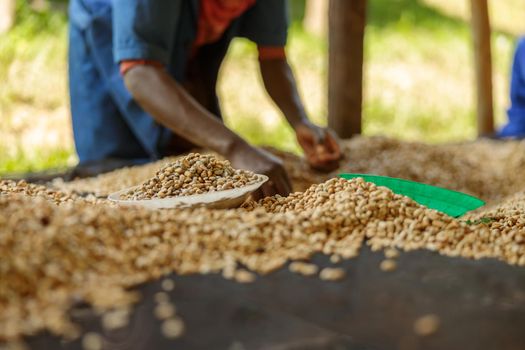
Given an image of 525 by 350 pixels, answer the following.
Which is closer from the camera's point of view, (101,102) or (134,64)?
(134,64)

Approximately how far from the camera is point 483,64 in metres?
4.20

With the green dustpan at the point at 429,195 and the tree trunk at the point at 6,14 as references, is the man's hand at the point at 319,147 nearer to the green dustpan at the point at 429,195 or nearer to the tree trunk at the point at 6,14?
the green dustpan at the point at 429,195

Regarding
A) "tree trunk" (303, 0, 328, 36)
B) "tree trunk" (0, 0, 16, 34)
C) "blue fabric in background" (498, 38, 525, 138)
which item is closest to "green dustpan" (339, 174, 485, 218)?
"blue fabric in background" (498, 38, 525, 138)

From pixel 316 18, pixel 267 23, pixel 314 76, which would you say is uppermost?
pixel 267 23

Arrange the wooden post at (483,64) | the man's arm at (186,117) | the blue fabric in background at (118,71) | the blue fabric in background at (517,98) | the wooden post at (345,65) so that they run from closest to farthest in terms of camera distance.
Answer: the man's arm at (186,117) → the blue fabric in background at (118,71) → the wooden post at (345,65) → the blue fabric in background at (517,98) → the wooden post at (483,64)

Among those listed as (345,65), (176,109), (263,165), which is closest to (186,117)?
(176,109)

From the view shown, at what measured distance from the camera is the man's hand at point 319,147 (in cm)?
255

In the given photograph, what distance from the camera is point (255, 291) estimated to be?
1043mm

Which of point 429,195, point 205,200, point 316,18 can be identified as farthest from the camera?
point 316,18

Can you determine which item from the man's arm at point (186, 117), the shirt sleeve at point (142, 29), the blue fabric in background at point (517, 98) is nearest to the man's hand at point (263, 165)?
the man's arm at point (186, 117)

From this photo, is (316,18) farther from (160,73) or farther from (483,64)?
(160,73)

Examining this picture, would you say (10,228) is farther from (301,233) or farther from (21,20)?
(21,20)

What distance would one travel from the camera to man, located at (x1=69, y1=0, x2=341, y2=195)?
2.15 m

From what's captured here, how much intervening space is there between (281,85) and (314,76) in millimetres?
4092
